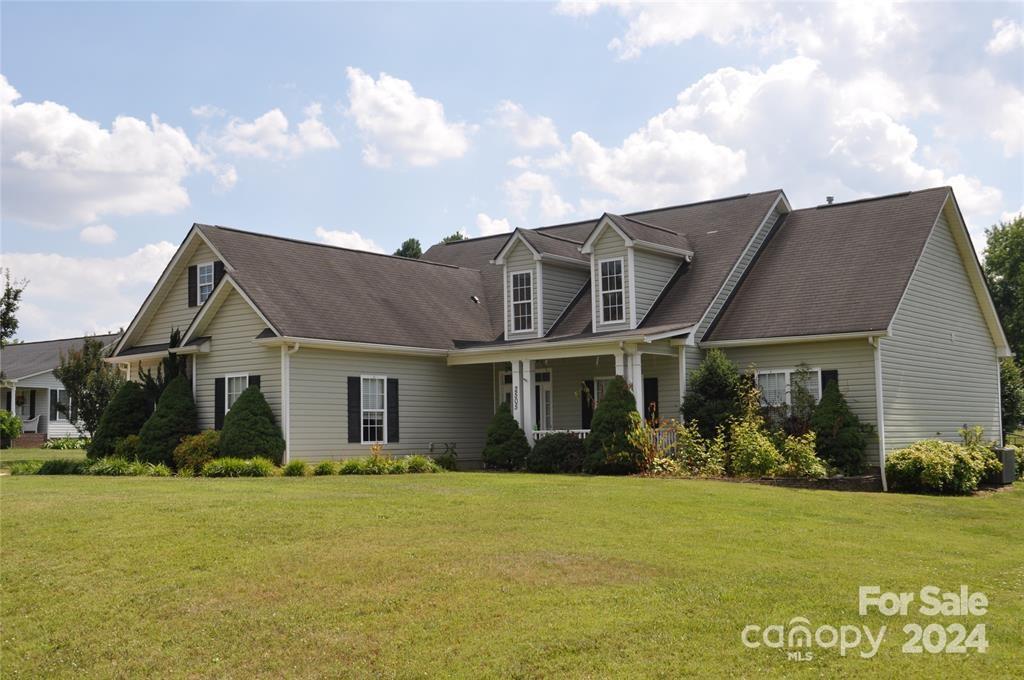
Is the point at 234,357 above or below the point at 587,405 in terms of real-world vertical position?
above

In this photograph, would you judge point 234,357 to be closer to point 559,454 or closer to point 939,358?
point 559,454

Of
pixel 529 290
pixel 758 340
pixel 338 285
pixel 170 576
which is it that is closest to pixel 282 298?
pixel 338 285

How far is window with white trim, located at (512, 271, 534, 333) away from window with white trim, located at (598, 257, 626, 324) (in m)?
2.38

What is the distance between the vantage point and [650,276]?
2689 cm

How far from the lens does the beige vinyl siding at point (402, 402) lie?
24.5 metres

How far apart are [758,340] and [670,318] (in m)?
2.47

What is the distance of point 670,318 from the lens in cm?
2566

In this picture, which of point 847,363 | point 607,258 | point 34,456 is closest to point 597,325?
point 607,258

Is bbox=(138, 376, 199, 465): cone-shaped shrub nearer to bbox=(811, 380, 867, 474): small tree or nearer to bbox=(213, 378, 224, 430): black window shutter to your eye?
bbox=(213, 378, 224, 430): black window shutter

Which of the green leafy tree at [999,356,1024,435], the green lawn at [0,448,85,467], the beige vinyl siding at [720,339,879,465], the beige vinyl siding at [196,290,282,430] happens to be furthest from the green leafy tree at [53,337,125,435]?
the green leafy tree at [999,356,1024,435]

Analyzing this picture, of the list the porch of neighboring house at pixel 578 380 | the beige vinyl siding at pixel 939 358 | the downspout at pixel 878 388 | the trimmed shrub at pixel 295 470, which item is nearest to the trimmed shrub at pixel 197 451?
the trimmed shrub at pixel 295 470

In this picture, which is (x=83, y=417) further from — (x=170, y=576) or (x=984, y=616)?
(x=984, y=616)

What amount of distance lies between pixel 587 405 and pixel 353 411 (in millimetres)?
6168

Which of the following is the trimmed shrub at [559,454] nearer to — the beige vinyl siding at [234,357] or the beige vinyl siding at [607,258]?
the beige vinyl siding at [607,258]
